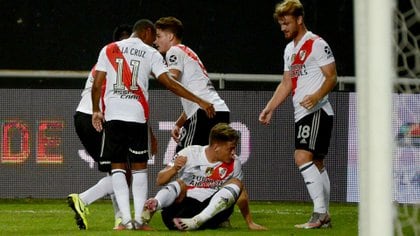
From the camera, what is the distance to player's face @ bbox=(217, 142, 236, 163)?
8.09 m

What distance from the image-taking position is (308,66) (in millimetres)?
8633

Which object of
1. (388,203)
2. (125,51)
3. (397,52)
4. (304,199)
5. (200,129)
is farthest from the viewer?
(304,199)

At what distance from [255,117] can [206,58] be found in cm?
76

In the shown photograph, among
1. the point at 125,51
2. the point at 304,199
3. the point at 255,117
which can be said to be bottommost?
the point at 304,199

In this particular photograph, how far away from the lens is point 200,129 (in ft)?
29.9

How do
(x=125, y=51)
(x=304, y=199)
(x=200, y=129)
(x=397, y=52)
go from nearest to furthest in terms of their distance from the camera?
(x=397, y=52) < (x=125, y=51) < (x=200, y=129) < (x=304, y=199)

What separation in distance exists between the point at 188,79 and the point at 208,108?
688mm

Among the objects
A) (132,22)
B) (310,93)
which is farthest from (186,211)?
(132,22)

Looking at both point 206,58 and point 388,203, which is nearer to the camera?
point 388,203

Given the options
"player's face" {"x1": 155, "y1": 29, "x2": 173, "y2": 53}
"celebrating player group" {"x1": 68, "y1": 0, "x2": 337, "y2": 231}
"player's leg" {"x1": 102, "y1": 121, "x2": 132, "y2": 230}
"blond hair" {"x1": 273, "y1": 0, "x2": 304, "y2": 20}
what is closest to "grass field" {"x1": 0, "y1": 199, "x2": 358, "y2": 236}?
"celebrating player group" {"x1": 68, "y1": 0, "x2": 337, "y2": 231}

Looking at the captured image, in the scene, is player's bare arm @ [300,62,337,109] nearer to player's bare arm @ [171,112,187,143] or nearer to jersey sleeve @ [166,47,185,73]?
jersey sleeve @ [166,47,185,73]

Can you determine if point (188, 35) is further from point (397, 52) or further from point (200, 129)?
point (397, 52)

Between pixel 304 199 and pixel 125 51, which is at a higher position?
pixel 125 51

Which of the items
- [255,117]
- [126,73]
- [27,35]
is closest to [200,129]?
[126,73]
